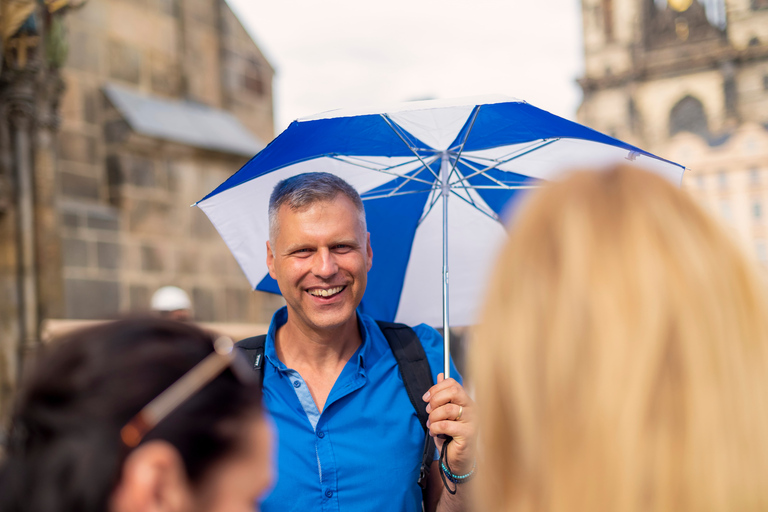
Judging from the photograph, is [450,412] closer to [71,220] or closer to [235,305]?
[71,220]

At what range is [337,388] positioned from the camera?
2.26 metres

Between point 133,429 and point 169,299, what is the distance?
19.9ft

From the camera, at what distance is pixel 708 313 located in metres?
0.83

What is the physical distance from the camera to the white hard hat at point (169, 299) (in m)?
6.61

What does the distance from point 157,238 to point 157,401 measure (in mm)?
6644

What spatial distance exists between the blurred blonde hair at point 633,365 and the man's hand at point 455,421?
113 cm

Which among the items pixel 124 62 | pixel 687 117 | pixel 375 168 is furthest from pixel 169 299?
pixel 687 117

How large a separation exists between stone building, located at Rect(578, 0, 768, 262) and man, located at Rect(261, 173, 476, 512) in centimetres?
5595

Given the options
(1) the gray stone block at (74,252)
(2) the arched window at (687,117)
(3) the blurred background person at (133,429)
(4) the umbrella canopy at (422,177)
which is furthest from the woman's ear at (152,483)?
(2) the arched window at (687,117)

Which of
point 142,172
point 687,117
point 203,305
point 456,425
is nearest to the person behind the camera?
point 456,425

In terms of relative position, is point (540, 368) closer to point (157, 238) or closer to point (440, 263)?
point (440, 263)

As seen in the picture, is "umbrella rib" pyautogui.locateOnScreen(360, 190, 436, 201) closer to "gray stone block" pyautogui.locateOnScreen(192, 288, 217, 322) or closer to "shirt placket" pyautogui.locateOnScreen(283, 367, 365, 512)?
"shirt placket" pyautogui.locateOnScreen(283, 367, 365, 512)

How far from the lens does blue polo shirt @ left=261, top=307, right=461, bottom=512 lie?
6.93 ft

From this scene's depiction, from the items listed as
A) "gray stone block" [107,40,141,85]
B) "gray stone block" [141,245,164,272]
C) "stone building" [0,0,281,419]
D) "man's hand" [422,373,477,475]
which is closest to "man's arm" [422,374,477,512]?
"man's hand" [422,373,477,475]
